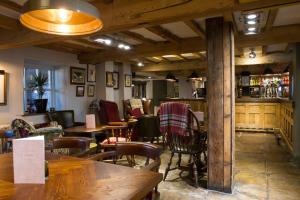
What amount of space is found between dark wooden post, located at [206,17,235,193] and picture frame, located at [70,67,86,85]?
11.9ft

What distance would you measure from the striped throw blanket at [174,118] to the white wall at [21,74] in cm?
285

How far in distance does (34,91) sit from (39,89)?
138mm

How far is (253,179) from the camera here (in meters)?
3.66

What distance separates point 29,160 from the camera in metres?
1.40

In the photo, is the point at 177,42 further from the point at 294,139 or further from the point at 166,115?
the point at 294,139

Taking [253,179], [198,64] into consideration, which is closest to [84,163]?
[253,179]

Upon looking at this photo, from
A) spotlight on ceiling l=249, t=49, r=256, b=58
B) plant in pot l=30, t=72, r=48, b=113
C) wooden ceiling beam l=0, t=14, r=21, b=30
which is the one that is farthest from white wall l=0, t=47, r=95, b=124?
spotlight on ceiling l=249, t=49, r=256, b=58

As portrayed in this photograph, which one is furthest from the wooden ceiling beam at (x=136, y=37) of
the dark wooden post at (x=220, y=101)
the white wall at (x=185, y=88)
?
the white wall at (x=185, y=88)

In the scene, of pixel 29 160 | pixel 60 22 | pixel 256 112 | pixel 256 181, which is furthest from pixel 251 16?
pixel 256 112

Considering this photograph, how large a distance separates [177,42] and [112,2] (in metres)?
2.33

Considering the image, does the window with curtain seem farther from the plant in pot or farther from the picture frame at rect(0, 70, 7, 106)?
the picture frame at rect(0, 70, 7, 106)

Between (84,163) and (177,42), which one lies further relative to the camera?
(177,42)

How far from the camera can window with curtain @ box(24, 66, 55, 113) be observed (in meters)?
5.12

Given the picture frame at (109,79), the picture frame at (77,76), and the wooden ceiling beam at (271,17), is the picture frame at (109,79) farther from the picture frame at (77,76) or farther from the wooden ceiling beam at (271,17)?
the wooden ceiling beam at (271,17)
